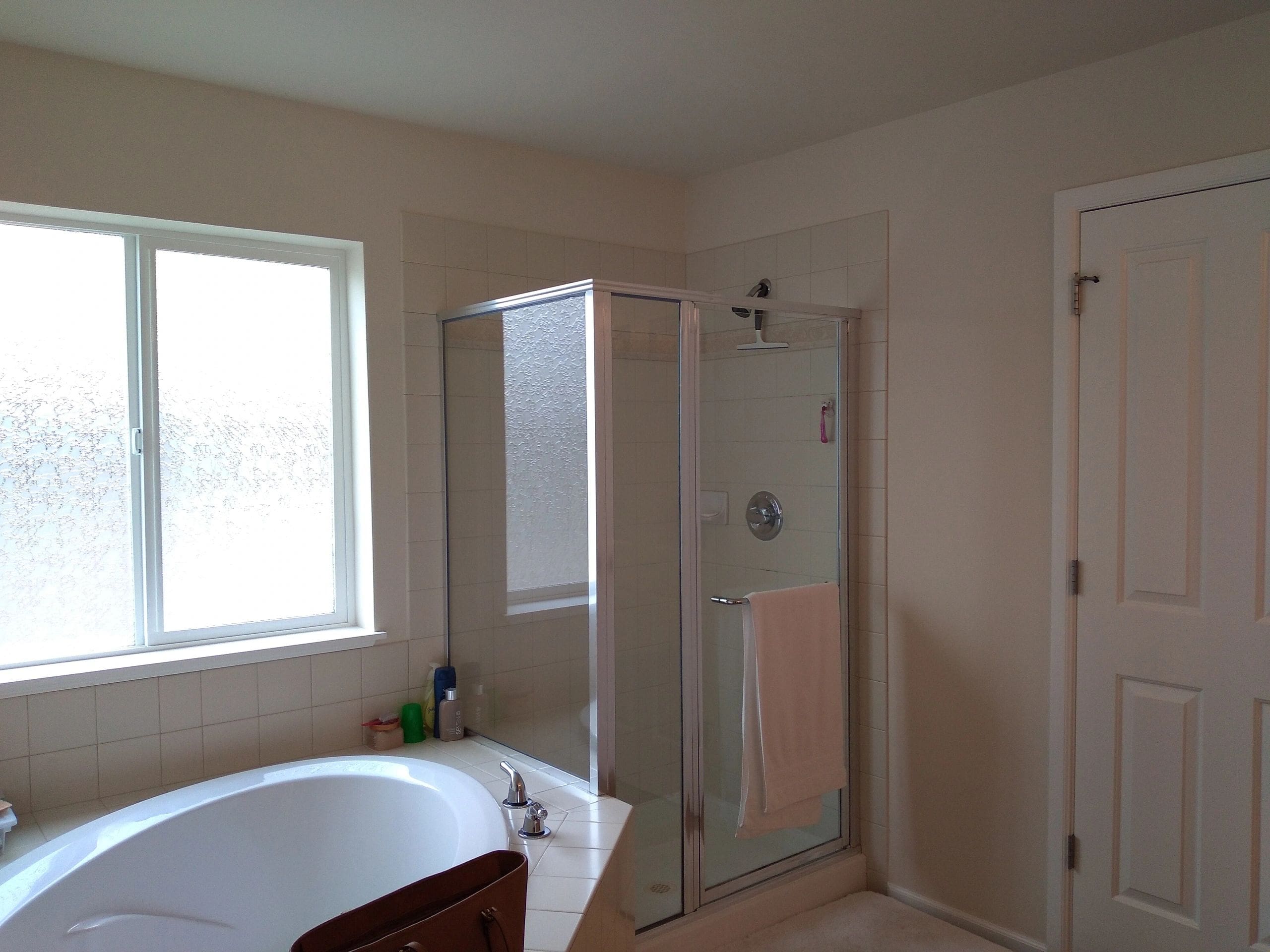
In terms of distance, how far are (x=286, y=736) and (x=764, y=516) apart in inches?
59.1

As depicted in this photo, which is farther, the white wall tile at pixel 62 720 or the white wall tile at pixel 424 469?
the white wall tile at pixel 424 469

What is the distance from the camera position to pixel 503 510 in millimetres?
2689

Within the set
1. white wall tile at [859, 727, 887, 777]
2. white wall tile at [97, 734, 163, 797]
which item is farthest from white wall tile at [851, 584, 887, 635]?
white wall tile at [97, 734, 163, 797]

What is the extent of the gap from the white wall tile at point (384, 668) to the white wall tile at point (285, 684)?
0.17 metres

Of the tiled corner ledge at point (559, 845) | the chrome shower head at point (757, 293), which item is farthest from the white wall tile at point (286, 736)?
the chrome shower head at point (757, 293)

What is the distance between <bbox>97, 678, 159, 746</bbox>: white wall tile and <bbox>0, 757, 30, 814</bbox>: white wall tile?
0.16m

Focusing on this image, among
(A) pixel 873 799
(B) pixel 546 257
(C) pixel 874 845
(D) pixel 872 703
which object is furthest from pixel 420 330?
(C) pixel 874 845

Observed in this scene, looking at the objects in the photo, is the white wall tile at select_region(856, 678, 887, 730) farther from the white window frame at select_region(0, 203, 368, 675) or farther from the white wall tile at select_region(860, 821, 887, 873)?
the white window frame at select_region(0, 203, 368, 675)

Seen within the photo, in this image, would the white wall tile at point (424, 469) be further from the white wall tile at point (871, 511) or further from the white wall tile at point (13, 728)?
the white wall tile at point (871, 511)

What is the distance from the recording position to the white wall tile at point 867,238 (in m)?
2.84

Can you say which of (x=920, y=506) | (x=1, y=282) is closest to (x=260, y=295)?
(x=1, y=282)

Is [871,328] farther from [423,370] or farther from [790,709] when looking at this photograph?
[423,370]

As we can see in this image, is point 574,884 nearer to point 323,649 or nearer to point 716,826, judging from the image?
point 716,826

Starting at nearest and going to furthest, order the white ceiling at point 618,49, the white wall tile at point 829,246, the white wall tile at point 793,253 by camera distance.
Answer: the white ceiling at point 618,49 < the white wall tile at point 829,246 < the white wall tile at point 793,253
